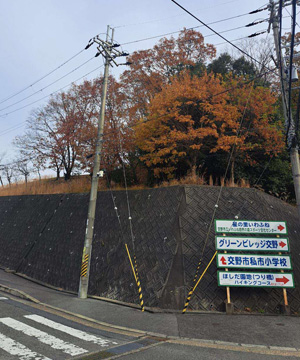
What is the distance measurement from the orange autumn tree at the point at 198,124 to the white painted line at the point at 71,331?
9.26 m

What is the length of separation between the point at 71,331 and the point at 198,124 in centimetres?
1233

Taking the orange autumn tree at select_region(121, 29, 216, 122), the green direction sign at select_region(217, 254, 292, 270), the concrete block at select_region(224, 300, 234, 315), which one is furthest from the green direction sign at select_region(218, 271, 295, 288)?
the orange autumn tree at select_region(121, 29, 216, 122)

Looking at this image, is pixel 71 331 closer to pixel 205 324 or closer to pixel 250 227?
pixel 205 324

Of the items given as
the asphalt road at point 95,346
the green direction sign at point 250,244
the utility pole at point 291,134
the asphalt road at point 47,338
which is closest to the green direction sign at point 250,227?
the green direction sign at point 250,244

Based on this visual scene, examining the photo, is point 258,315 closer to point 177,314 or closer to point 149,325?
point 177,314

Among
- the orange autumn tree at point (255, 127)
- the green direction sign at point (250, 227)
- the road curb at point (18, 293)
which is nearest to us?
the green direction sign at point (250, 227)

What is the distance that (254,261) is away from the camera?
9031 millimetres

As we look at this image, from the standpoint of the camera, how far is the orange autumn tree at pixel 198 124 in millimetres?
13633

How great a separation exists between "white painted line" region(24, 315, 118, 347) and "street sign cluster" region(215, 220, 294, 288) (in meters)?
4.43

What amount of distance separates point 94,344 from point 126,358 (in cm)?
112

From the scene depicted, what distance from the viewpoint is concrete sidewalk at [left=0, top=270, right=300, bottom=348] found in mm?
6527

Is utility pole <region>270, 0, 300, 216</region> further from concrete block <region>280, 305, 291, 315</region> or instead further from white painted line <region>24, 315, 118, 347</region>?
white painted line <region>24, 315, 118, 347</region>

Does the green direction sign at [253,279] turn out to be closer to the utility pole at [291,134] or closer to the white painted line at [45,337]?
the utility pole at [291,134]

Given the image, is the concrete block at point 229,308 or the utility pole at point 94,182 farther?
the utility pole at point 94,182
